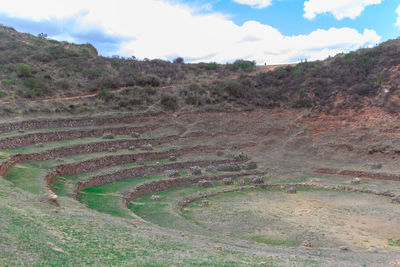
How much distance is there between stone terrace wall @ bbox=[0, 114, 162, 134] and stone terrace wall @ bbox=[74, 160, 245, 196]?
468 inches

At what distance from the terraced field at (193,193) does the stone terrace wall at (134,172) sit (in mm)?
104

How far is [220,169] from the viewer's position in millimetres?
34000

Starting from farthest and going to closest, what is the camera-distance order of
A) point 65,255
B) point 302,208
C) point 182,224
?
point 302,208 < point 182,224 < point 65,255

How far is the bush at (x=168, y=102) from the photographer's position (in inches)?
1880

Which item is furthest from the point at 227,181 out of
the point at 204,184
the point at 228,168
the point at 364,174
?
the point at 364,174

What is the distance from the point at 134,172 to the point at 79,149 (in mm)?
6089

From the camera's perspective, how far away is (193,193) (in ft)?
91.8

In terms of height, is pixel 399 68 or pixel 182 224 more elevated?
pixel 399 68

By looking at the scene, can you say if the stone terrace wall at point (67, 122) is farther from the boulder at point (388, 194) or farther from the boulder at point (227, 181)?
the boulder at point (388, 194)

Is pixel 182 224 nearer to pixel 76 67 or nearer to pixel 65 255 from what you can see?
pixel 65 255

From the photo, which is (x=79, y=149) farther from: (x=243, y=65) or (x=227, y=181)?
(x=243, y=65)

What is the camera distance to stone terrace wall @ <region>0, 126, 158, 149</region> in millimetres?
29125

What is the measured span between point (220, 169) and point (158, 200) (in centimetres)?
1007

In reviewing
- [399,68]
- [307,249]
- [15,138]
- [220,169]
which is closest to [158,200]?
[220,169]
